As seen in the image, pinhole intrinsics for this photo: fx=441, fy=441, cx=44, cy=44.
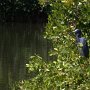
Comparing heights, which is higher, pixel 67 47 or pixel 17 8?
pixel 17 8

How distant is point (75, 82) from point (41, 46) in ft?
61.0

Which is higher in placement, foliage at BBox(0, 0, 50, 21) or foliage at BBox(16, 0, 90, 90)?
foliage at BBox(0, 0, 50, 21)

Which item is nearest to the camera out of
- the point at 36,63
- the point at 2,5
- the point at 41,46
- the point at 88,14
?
the point at 88,14

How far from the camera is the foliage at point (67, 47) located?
500 cm

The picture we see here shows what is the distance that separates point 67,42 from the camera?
17.5 ft

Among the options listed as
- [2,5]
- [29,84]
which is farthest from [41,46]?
[2,5]

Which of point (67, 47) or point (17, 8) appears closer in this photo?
point (67, 47)

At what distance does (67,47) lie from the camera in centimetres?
527

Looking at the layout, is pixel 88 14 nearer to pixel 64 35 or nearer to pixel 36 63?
pixel 64 35

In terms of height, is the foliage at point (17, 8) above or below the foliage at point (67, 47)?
above

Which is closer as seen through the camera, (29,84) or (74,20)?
(74,20)

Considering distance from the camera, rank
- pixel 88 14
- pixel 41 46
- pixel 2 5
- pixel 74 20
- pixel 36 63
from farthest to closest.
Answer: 1. pixel 2 5
2. pixel 41 46
3. pixel 36 63
4. pixel 74 20
5. pixel 88 14

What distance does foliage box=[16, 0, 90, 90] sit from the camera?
5000 millimetres

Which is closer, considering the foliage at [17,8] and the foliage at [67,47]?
the foliage at [67,47]
